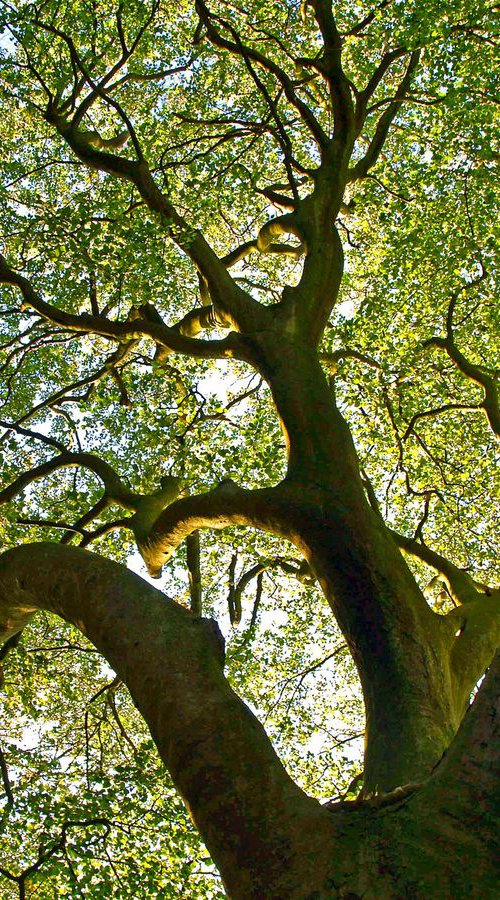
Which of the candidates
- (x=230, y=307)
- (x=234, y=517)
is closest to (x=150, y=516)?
(x=234, y=517)

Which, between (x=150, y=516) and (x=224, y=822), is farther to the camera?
(x=150, y=516)

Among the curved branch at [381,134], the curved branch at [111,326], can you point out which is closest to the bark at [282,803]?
the curved branch at [111,326]

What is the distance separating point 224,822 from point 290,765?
9.25 meters

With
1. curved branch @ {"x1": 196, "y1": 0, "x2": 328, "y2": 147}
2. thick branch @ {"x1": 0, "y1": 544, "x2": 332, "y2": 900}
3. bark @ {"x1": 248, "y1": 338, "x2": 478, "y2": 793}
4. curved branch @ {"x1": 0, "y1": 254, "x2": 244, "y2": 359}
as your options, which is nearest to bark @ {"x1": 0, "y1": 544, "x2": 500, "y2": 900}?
thick branch @ {"x1": 0, "y1": 544, "x2": 332, "y2": 900}

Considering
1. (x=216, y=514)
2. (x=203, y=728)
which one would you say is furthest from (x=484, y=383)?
(x=203, y=728)

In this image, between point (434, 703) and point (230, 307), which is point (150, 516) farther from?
point (434, 703)

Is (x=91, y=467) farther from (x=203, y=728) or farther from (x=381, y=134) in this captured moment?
(x=381, y=134)

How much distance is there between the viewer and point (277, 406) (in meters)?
7.52

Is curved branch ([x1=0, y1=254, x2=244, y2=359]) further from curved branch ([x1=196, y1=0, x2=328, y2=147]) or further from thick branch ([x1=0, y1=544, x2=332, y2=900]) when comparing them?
thick branch ([x1=0, y1=544, x2=332, y2=900])

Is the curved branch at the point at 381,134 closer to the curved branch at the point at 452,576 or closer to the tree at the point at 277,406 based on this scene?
the tree at the point at 277,406

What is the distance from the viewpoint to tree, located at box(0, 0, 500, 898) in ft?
11.0

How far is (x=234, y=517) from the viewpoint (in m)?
6.80

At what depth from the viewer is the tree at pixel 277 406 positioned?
132 inches

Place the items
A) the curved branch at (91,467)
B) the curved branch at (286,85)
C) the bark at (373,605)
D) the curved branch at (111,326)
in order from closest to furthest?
the bark at (373,605) < the curved branch at (91,467) < the curved branch at (111,326) < the curved branch at (286,85)
